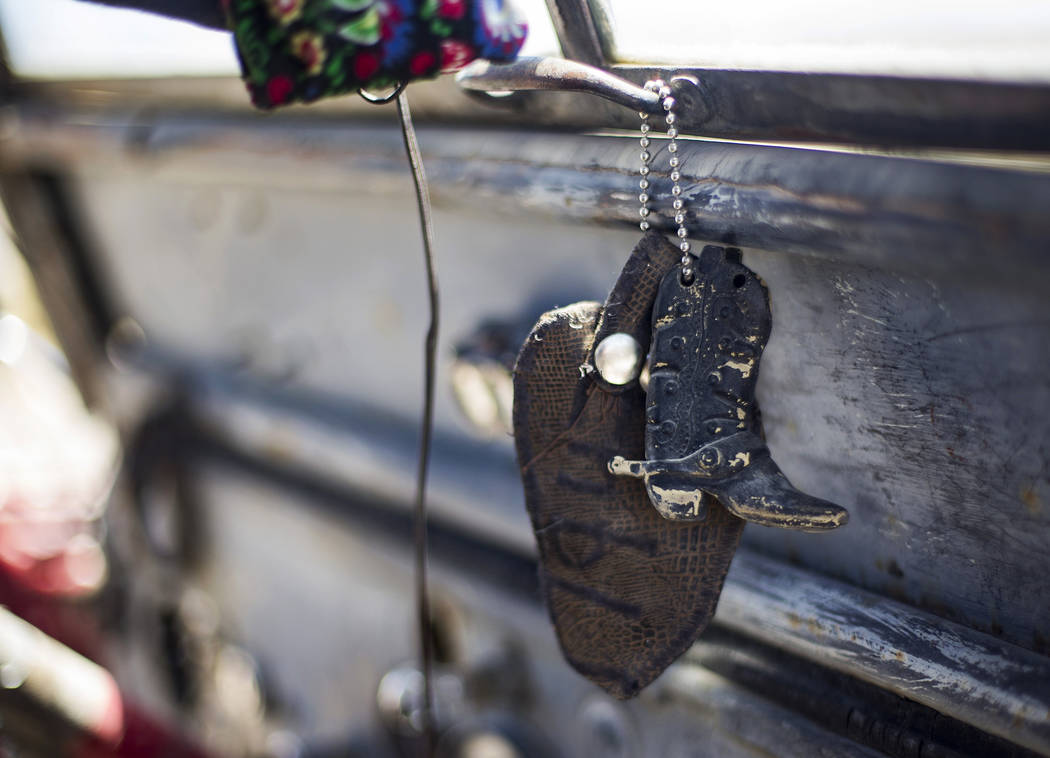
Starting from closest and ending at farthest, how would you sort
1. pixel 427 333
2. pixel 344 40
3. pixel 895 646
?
pixel 344 40
pixel 895 646
pixel 427 333

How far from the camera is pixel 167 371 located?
1.66 m

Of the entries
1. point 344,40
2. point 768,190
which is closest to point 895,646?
point 768,190

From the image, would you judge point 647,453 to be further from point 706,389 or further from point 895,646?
point 895,646

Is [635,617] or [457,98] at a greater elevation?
[457,98]

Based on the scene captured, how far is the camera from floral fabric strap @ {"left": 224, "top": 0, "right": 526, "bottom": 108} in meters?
0.58

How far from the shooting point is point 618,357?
0.65 m

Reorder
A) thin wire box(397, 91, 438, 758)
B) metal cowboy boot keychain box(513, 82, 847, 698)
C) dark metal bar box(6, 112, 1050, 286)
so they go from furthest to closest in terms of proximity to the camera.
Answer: thin wire box(397, 91, 438, 758) → metal cowboy boot keychain box(513, 82, 847, 698) → dark metal bar box(6, 112, 1050, 286)

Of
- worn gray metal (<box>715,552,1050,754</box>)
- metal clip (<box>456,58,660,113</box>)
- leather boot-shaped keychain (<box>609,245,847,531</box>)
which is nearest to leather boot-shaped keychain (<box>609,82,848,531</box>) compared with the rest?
leather boot-shaped keychain (<box>609,245,847,531</box>)

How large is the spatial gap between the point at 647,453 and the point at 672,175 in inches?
8.2

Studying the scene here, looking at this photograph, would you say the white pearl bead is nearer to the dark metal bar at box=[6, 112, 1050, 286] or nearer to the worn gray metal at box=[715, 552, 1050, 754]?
the dark metal bar at box=[6, 112, 1050, 286]

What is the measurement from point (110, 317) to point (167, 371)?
262 millimetres

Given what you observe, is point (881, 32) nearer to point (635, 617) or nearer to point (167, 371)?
point (635, 617)

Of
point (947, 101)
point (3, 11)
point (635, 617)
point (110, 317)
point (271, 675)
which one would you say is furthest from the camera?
point (110, 317)

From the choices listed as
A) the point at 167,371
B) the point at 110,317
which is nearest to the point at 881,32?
the point at 167,371
